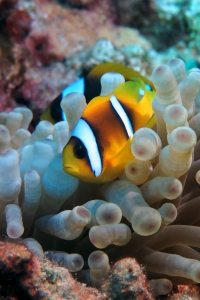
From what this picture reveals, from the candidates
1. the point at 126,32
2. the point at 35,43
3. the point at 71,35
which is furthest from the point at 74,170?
the point at 126,32

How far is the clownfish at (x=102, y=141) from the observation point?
103 centimetres

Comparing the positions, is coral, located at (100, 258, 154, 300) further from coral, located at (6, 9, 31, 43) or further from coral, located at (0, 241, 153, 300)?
coral, located at (6, 9, 31, 43)

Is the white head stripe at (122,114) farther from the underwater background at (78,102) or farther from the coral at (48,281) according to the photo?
the coral at (48,281)

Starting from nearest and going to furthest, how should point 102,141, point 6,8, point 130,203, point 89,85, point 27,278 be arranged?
point 27,278
point 130,203
point 102,141
point 89,85
point 6,8

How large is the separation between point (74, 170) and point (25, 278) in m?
0.34

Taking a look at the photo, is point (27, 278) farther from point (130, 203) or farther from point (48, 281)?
point (130, 203)

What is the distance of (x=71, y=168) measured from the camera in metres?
1.02

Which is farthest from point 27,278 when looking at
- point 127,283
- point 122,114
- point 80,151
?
point 122,114

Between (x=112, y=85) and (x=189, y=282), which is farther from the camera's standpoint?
(x=112, y=85)

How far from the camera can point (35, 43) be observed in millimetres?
2451

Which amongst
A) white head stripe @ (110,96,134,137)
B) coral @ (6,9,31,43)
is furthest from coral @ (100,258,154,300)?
coral @ (6,9,31,43)

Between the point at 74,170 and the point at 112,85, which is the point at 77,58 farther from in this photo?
the point at 74,170

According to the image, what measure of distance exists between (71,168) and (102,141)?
0.13 metres

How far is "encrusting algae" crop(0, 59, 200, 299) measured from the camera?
92cm
